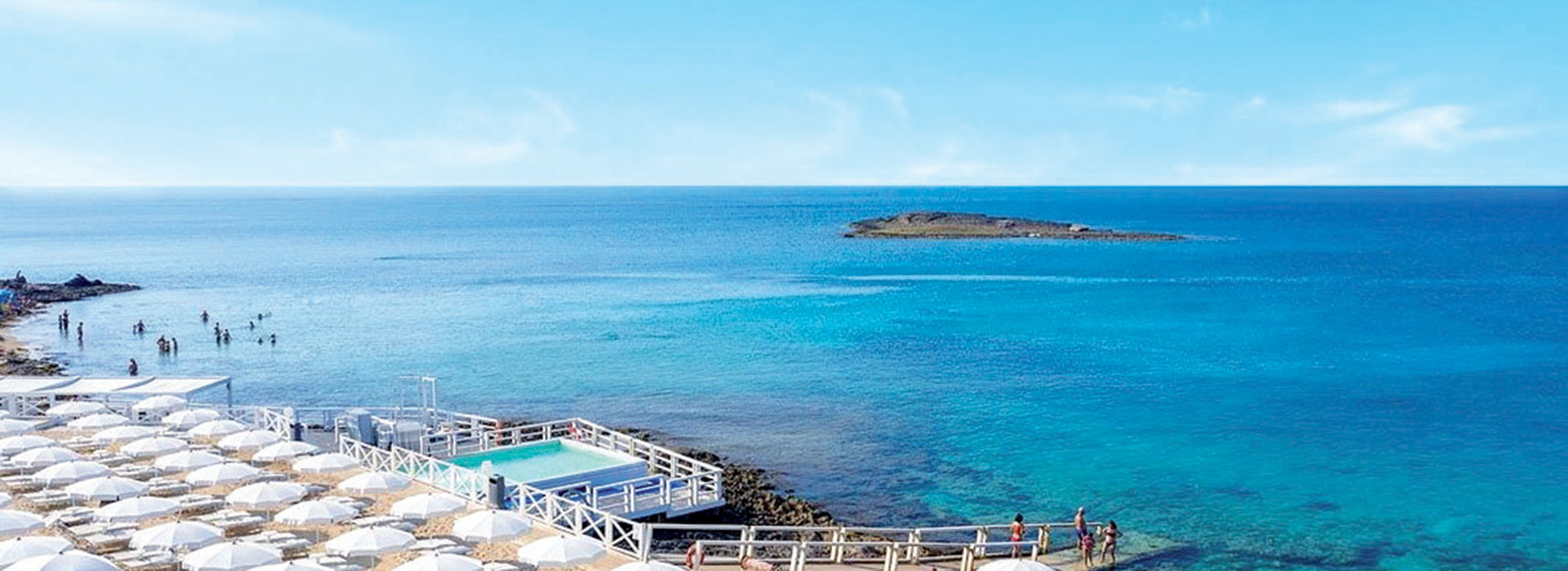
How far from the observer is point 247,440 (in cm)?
3186

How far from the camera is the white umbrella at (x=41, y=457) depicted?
96.9ft

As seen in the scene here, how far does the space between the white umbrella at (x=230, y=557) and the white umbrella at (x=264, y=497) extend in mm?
4353

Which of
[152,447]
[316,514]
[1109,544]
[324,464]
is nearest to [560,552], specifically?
[316,514]

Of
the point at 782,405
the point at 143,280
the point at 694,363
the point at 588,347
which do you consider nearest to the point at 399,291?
the point at 143,280

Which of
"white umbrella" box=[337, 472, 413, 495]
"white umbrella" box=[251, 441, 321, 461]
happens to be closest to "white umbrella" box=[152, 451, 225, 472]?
"white umbrella" box=[251, 441, 321, 461]

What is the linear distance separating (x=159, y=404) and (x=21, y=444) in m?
5.71

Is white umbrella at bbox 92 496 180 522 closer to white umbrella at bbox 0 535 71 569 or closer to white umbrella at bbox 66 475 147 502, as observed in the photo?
white umbrella at bbox 66 475 147 502

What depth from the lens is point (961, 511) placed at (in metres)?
34.7

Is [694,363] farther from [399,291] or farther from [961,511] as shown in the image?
[399,291]

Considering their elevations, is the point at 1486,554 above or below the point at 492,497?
below

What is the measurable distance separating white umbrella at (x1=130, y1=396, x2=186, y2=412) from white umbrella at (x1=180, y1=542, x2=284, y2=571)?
17.7m

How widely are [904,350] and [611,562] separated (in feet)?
135

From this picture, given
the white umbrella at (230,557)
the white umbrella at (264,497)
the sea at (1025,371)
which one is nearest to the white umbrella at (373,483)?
the white umbrella at (264,497)

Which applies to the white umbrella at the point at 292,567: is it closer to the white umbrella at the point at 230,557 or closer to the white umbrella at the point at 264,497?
the white umbrella at the point at 230,557
